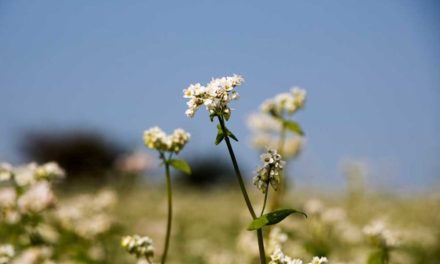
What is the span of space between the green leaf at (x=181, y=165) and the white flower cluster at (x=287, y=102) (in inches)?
41.6

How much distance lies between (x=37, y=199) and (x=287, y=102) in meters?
1.61

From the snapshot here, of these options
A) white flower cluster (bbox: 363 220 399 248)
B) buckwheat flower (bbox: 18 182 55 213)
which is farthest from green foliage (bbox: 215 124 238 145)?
buckwheat flower (bbox: 18 182 55 213)

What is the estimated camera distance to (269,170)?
2100 mm

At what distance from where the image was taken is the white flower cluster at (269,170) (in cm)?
209

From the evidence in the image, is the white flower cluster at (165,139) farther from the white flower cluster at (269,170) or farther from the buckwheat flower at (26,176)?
the buckwheat flower at (26,176)

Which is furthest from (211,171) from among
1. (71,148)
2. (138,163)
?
(138,163)

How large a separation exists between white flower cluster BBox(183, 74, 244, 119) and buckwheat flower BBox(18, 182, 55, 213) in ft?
6.18

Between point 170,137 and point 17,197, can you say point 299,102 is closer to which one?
point 170,137

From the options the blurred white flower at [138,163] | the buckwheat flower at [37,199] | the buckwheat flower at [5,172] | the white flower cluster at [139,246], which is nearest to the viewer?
the white flower cluster at [139,246]

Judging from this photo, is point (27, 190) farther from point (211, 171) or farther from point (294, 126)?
point (211, 171)

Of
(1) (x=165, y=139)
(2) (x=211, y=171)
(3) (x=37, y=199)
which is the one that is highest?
(2) (x=211, y=171)

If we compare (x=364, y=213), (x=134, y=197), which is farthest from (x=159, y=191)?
(x=364, y=213)

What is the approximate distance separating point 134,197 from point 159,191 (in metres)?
1.92

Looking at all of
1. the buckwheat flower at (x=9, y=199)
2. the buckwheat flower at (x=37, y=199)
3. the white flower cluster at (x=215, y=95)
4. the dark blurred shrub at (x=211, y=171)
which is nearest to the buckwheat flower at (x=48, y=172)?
the buckwheat flower at (x=37, y=199)
